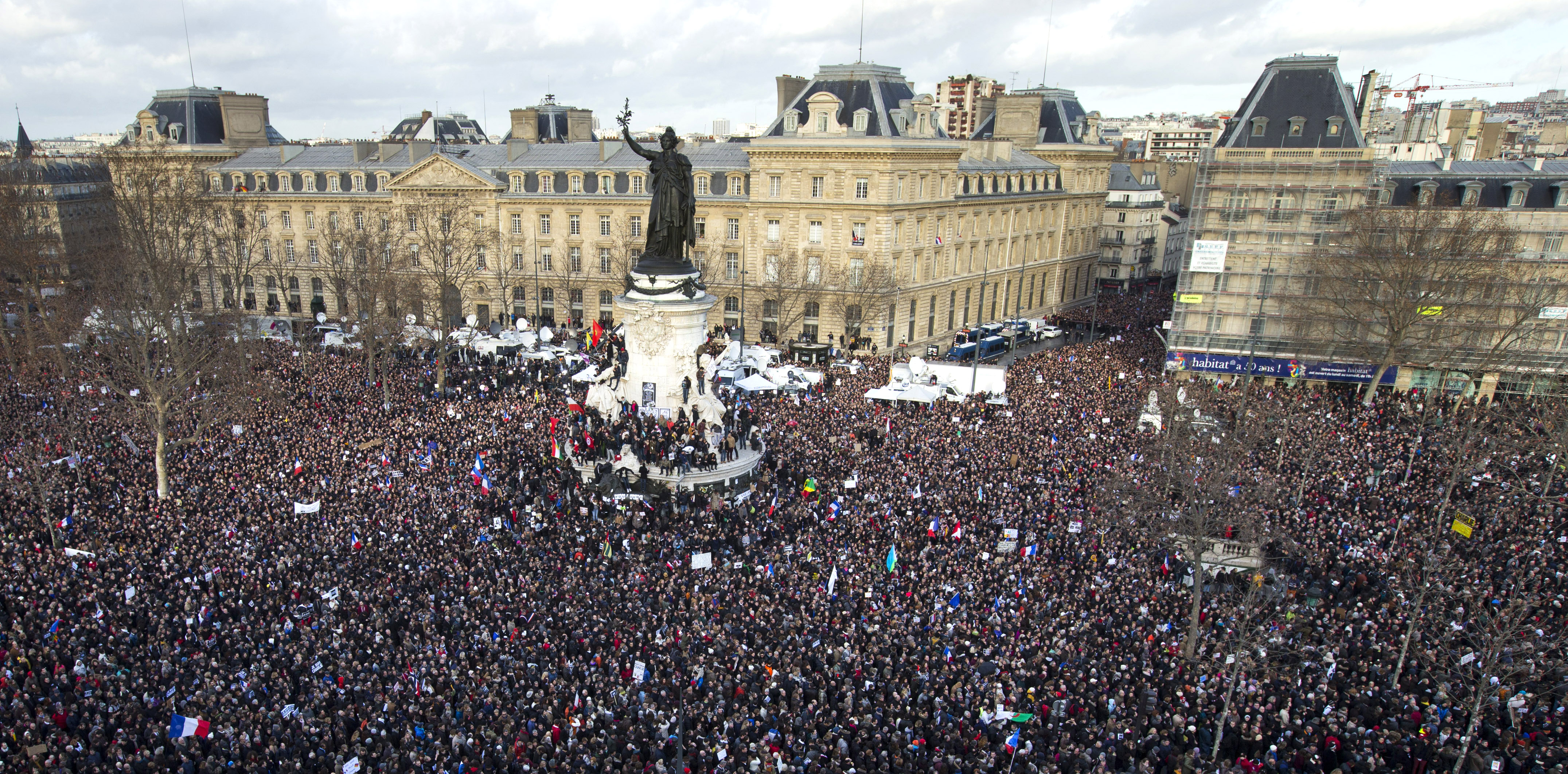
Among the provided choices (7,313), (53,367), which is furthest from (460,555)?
(7,313)

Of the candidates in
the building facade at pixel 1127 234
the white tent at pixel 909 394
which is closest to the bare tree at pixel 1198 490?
the white tent at pixel 909 394

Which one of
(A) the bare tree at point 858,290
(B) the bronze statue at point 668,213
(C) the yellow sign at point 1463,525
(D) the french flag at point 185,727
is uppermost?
(B) the bronze statue at point 668,213

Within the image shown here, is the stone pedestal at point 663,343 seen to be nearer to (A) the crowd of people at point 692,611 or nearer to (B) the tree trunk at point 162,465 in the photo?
(A) the crowd of people at point 692,611

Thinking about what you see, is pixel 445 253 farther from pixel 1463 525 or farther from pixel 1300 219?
pixel 1463 525

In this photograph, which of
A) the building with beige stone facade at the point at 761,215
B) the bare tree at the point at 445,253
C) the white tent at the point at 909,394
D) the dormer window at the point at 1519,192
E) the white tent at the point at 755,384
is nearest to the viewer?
the white tent at the point at 755,384

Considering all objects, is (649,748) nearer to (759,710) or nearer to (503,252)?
(759,710)
